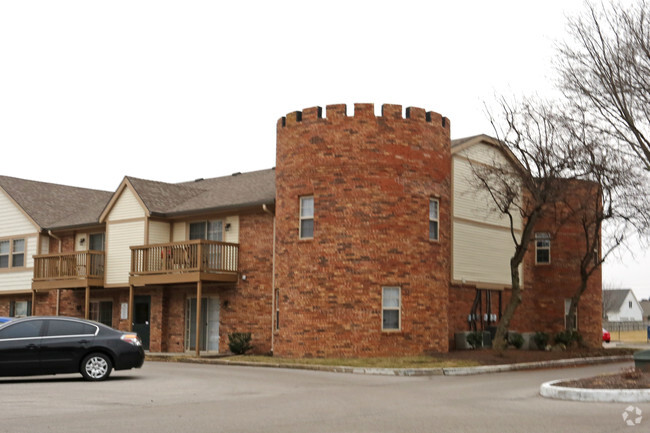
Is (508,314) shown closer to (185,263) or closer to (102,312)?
(185,263)

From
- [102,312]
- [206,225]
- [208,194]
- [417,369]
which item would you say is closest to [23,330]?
[417,369]

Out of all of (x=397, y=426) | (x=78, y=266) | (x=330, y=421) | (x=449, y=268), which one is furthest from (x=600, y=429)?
(x=78, y=266)

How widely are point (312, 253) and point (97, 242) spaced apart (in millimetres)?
13822

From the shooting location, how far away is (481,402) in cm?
1418

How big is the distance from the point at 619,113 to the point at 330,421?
1593cm

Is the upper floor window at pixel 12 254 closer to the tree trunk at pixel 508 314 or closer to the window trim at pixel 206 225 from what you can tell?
the window trim at pixel 206 225

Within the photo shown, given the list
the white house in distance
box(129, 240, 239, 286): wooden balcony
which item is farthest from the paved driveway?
the white house in distance

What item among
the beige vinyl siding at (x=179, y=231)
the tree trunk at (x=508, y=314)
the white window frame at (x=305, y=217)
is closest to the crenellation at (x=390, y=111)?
the white window frame at (x=305, y=217)

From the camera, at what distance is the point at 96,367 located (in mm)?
17891

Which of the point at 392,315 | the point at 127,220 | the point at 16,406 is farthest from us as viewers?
the point at 127,220

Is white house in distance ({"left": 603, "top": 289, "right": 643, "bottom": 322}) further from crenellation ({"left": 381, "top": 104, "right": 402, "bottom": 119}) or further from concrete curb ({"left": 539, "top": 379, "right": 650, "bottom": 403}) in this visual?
concrete curb ({"left": 539, "top": 379, "right": 650, "bottom": 403})

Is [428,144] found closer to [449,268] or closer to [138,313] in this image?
[449,268]

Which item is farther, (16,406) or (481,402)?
(481,402)

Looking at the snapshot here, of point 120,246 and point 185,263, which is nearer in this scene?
point 185,263
